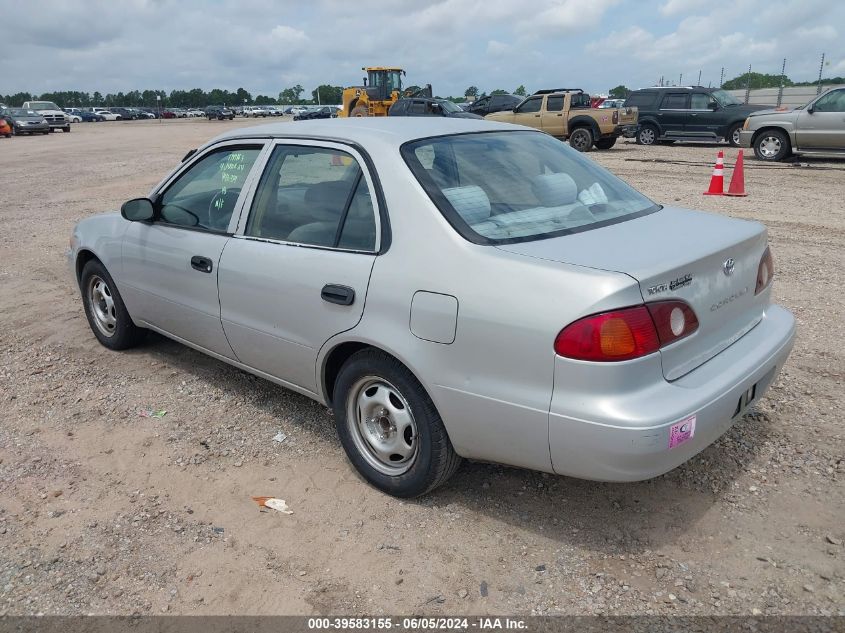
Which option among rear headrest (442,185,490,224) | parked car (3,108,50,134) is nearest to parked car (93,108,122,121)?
parked car (3,108,50,134)

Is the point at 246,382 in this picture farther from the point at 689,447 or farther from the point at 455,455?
the point at 689,447

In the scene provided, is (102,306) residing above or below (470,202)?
below

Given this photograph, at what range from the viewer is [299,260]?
3385mm

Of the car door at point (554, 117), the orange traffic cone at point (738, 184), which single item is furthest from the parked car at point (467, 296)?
the car door at point (554, 117)

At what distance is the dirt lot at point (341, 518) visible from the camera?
266 centimetres

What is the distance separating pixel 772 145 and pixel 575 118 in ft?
18.6

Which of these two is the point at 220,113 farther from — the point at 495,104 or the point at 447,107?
the point at 447,107

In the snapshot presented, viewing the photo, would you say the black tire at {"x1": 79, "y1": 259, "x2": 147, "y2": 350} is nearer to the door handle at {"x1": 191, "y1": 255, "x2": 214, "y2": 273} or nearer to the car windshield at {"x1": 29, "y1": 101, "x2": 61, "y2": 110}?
the door handle at {"x1": 191, "y1": 255, "x2": 214, "y2": 273}

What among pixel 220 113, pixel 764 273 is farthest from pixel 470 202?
pixel 220 113

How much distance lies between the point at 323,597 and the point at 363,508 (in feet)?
1.92

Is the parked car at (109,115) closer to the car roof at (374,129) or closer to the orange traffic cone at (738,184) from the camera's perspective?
the orange traffic cone at (738,184)

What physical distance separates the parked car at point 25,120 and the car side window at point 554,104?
29633 mm

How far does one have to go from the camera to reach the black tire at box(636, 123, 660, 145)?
21.8 m

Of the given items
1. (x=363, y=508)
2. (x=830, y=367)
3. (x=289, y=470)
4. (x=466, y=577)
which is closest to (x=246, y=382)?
(x=289, y=470)
